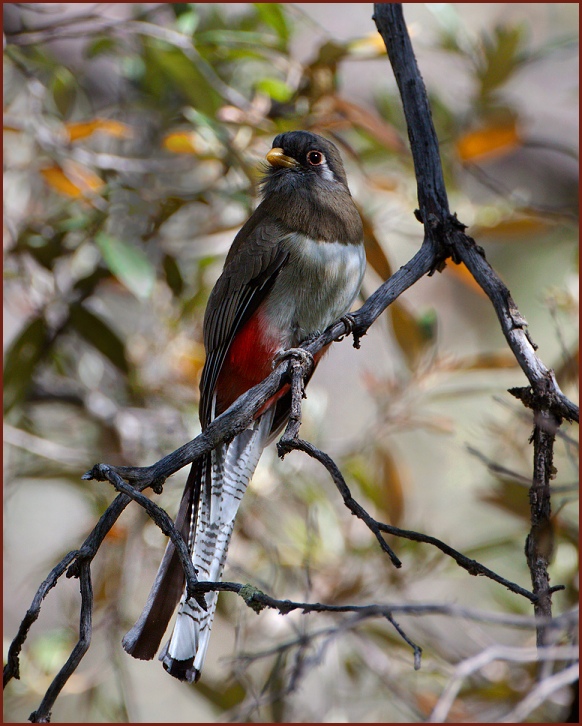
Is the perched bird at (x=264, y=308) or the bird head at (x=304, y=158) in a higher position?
the bird head at (x=304, y=158)

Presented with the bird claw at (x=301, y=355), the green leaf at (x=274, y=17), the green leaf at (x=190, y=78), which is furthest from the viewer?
the green leaf at (x=274, y=17)

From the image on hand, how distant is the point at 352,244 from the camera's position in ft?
9.41

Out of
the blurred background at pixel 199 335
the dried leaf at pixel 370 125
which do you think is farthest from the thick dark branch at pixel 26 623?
the dried leaf at pixel 370 125

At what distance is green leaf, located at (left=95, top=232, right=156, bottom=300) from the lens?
318 centimetres

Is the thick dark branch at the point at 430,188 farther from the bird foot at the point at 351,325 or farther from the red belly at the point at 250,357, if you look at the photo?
the red belly at the point at 250,357

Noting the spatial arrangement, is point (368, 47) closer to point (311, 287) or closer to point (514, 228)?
point (514, 228)

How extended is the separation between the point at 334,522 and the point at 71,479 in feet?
4.07

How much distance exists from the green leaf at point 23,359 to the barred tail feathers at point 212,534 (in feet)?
4.19

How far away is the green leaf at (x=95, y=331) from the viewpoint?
3.79 meters

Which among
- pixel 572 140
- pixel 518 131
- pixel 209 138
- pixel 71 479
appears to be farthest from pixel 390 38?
pixel 572 140

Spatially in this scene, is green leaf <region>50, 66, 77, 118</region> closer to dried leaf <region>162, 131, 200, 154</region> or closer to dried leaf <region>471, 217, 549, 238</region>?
dried leaf <region>162, 131, 200, 154</region>

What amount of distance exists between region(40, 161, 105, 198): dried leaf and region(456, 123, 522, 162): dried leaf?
1665mm

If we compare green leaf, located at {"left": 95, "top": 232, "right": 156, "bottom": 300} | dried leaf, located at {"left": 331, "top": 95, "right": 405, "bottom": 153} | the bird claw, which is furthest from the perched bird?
dried leaf, located at {"left": 331, "top": 95, "right": 405, "bottom": 153}

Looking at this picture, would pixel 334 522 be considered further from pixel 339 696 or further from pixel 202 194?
pixel 202 194
